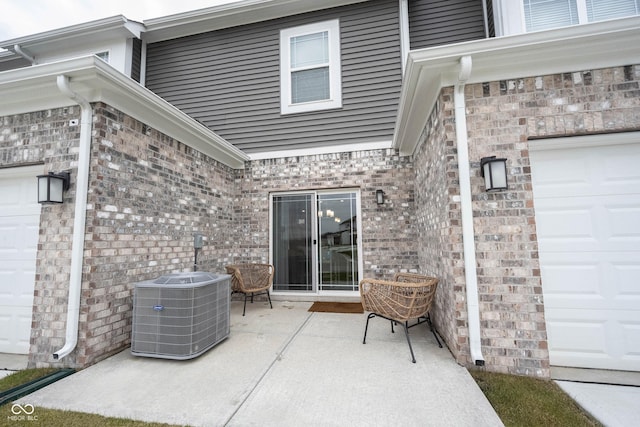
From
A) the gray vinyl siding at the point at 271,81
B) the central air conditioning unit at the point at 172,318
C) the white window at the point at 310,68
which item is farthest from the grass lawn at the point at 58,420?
the white window at the point at 310,68

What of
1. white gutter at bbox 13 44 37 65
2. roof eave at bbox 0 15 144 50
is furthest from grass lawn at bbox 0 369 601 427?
white gutter at bbox 13 44 37 65

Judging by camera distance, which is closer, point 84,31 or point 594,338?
point 594,338

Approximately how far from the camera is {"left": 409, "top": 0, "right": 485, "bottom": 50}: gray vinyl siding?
15.9ft

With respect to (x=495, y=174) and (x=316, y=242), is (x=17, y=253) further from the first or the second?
(x=495, y=174)

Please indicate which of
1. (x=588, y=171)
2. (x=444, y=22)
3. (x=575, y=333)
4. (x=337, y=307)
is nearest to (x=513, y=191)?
(x=588, y=171)

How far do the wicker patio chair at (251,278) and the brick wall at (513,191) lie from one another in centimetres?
285

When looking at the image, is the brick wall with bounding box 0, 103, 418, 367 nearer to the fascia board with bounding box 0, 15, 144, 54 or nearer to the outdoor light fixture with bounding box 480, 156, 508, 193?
the outdoor light fixture with bounding box 480, 156, 508, 193

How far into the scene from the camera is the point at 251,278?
4660 millimetres

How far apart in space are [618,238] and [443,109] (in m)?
1.92

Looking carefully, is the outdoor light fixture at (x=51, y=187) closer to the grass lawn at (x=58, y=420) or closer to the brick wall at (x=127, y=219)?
the brick wall at (x=127, y=219)

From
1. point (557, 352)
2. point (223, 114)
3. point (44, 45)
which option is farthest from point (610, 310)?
point (44, 45)

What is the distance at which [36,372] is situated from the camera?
246 centimetres

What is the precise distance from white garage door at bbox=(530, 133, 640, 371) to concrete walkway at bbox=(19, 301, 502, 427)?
3.71 ft

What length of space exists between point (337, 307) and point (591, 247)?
322cm
